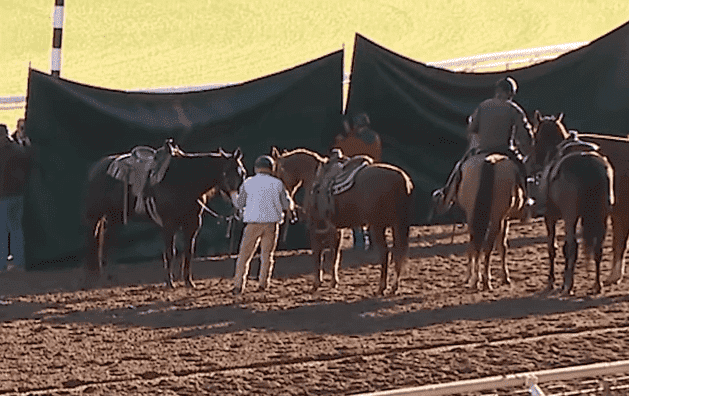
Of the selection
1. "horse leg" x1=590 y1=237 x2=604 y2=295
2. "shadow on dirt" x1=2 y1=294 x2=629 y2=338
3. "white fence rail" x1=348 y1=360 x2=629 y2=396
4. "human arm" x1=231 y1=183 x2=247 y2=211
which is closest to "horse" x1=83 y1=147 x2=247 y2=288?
"human arm" x1=231 y1=183 x2=247 y2=211

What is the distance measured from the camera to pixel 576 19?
76.0ft

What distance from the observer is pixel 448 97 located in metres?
12.9

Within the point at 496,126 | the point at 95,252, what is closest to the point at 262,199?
the point at 95,252

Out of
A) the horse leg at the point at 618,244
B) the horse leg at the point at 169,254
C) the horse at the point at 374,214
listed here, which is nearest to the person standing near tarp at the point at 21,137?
the horse leg at the point at 169,254

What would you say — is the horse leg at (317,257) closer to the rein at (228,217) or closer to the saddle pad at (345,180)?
the saddle pad at (345,180)

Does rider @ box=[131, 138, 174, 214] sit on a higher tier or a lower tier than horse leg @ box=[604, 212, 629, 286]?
higher

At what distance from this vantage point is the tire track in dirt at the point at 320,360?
7.04 meters

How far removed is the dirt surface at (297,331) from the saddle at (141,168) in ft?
3.13

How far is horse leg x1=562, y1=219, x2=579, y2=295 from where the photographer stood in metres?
10.1

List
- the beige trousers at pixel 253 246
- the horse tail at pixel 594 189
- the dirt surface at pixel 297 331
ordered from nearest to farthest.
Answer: the dirt surface at pixel 297 331 < the horse tail at pixel 594 189 < the beige trousers at pixel 253 246

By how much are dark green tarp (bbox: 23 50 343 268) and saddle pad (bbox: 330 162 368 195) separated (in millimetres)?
1835

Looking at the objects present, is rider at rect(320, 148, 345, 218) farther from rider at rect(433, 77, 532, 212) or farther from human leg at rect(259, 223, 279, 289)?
rider at rect(433, 77, 532, 212)
